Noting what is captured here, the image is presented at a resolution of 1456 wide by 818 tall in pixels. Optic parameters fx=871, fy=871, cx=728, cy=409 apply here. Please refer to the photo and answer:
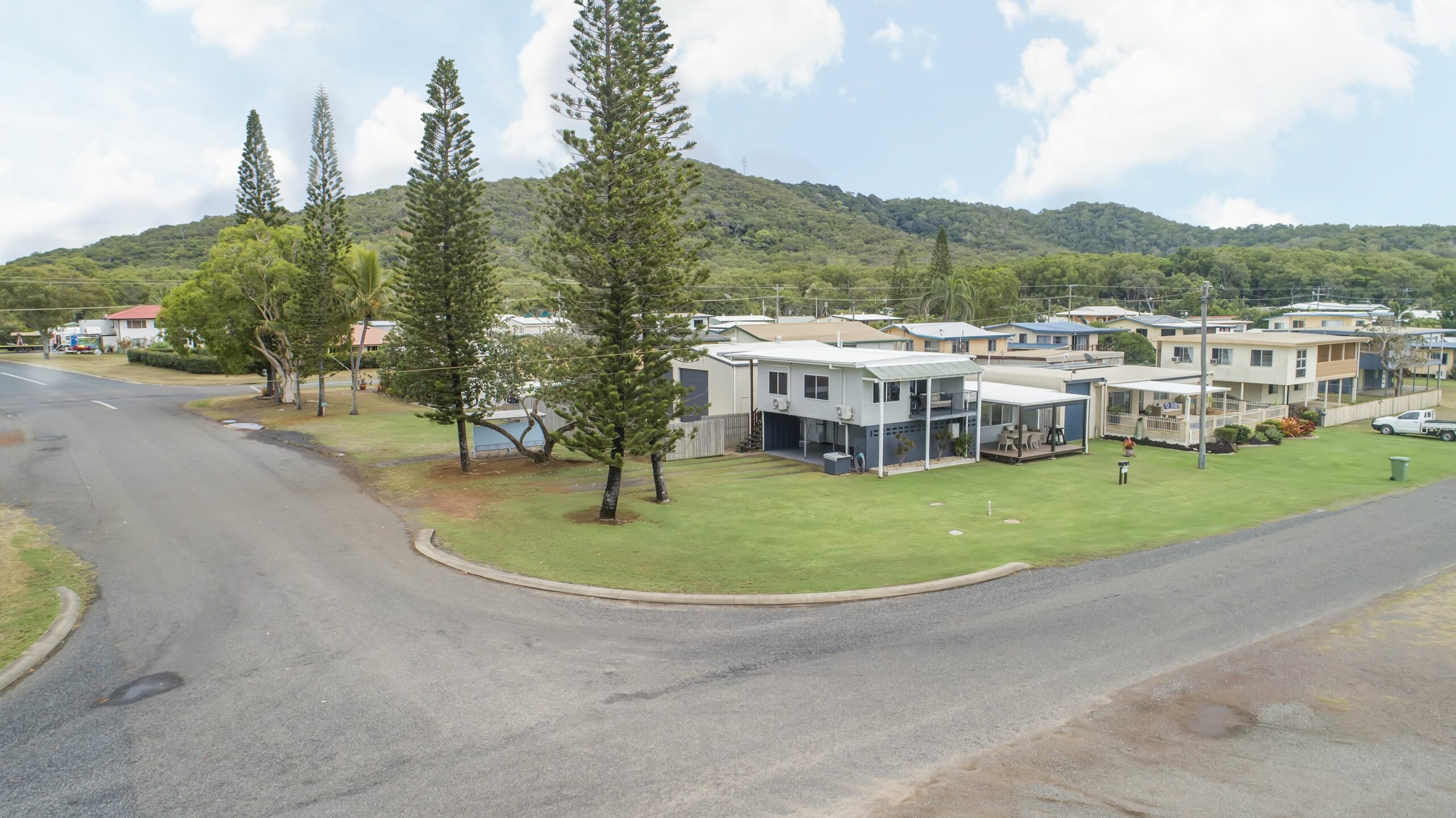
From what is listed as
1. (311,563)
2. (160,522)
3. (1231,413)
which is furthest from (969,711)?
(1231,413)

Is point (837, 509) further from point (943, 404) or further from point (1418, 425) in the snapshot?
point (1418, 425)

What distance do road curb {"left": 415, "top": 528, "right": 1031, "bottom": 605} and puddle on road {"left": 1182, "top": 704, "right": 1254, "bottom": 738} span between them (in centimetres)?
532

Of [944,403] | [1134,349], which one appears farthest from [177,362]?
[1134,349]

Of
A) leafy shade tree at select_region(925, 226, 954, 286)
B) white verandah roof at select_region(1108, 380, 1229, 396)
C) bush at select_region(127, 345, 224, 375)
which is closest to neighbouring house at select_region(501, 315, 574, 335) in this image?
white verandah roof at select_region(1108, 380, 1229, 396)

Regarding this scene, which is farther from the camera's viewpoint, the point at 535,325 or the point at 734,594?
the point at 535,325

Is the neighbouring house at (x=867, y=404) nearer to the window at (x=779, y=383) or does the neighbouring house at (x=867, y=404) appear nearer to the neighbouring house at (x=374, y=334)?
the window at (x=779, y=383)

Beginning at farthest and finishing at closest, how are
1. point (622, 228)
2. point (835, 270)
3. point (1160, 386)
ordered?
1. point (835, 270)
2. point (1160, 386)
3. point (622, 228)

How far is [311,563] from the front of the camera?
1639cm

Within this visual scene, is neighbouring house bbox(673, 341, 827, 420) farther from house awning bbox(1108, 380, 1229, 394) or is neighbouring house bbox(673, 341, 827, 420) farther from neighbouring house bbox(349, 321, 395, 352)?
neighbouring house bbox(349, 321, 395, 352)

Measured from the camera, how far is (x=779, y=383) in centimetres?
3247

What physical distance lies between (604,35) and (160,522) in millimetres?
15569

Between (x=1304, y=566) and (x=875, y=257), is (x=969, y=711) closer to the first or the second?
(x=1304, y=566)

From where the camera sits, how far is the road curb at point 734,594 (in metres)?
14.5

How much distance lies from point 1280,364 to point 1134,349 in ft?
53.7
